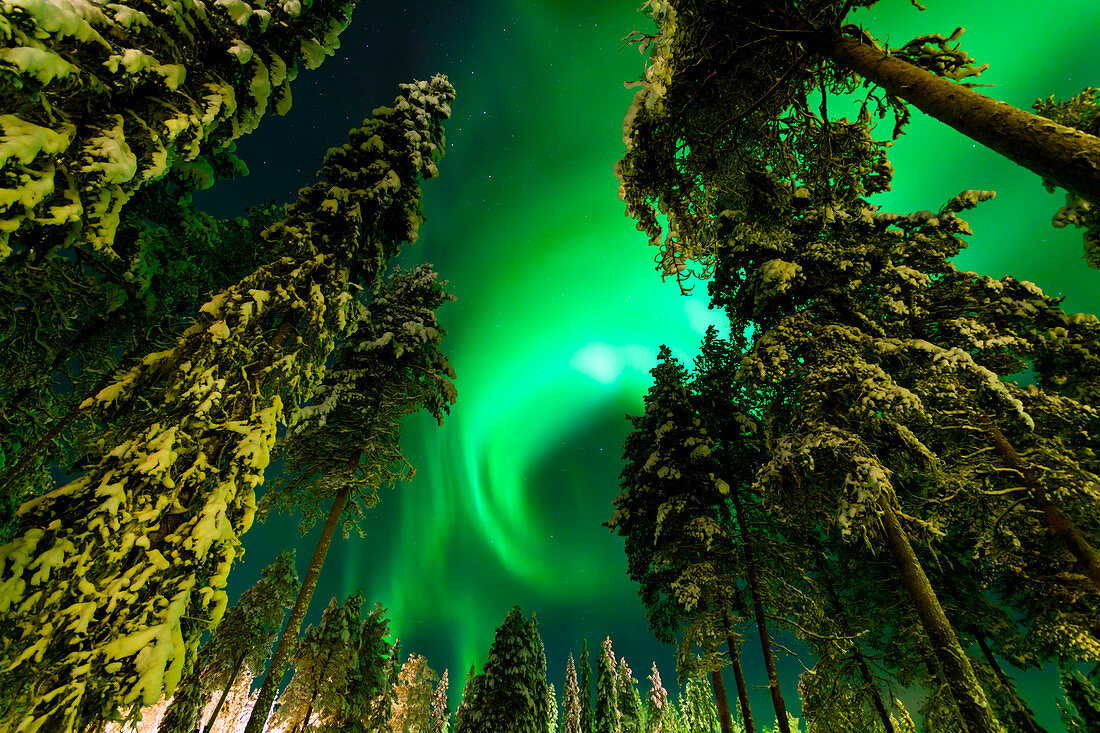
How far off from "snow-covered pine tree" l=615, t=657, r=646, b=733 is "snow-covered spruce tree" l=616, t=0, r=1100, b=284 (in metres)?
50.7

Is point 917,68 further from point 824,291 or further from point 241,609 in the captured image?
point 241,609

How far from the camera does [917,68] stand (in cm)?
397

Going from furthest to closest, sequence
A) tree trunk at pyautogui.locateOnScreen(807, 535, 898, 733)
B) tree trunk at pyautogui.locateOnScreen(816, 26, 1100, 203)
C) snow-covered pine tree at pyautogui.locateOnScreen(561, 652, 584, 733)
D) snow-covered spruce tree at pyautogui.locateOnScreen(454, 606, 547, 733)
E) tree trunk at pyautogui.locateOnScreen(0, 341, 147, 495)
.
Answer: snow-covered pine tree at pyautogui.locateOnScreen(561, 652, 584, 733) → snow-covered spruce tree at pyautogui.locateOnScreen(454, 606, 547, 733) → tree trunk at pyautogui.locateOnScreen(807, 535, 898, 733) → tree trunk at pyautogui.locateOnScreen(0, 341, 147, 495) → tree trunk at pyautogui.locateOnScreen(816, 26, 1100, 203)

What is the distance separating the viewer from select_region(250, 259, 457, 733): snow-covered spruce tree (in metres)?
11.5

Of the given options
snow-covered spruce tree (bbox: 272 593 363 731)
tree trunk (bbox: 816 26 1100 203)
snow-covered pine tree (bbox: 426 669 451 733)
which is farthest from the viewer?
snow-covered pine tree (bbox: 426 669 451 733)

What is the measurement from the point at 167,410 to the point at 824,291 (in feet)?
42.9

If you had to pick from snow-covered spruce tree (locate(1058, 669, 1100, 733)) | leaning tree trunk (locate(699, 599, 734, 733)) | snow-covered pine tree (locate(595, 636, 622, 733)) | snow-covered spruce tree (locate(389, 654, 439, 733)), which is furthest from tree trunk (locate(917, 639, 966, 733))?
snow-covered pine tree (locate(595, 636, 622, 733))

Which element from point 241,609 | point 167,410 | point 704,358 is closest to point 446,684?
point 241,609

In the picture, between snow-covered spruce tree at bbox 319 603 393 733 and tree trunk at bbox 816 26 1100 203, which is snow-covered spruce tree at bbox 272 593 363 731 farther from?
tree trunk at bbox 816 26 1100 203

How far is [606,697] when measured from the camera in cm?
3962

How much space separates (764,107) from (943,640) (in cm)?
870

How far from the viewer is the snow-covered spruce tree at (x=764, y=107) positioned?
323 cm

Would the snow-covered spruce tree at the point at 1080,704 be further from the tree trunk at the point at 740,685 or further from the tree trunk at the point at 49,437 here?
the tree trunk at the point at 49,437

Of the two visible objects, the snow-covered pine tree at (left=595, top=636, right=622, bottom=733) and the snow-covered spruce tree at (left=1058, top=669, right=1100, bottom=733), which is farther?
the snow-covered pine tree at (left=595, top=636, right=622, bottom=733)
